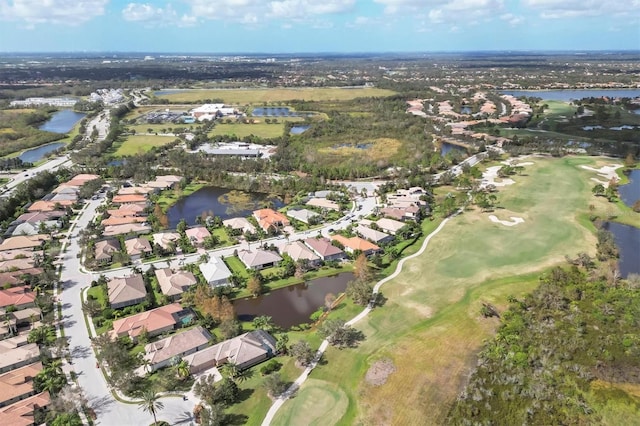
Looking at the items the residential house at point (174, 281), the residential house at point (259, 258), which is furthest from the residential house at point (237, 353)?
the residential house at point (259, 258)

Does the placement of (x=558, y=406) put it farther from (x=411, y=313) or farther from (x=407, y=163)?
(x=407, y=163)

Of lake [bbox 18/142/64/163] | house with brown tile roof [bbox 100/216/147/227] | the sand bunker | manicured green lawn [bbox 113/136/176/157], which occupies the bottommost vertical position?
the sand bunker

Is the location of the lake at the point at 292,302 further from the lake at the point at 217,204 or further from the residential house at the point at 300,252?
the lake at the point at 217,204

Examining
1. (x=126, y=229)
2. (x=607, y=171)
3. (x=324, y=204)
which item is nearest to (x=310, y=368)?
(x=324, y=204)

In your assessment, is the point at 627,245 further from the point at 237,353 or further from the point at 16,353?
the point at 16,353

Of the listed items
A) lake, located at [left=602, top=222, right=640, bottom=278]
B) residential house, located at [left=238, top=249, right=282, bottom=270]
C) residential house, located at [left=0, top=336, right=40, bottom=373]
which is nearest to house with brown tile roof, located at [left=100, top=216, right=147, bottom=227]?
residential house, located at [left=238, top=249, right=282, bottom=270]

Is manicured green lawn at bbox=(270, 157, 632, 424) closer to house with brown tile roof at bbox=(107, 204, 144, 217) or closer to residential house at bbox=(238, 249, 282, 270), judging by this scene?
residential house at bbox=(238, 249, 282, 270)
